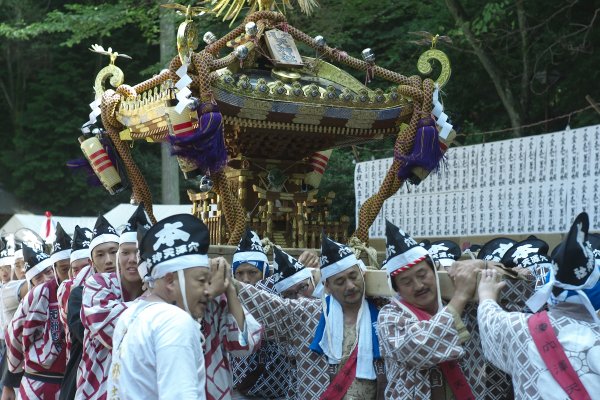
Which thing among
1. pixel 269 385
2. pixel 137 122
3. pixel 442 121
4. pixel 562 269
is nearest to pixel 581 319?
pixel 562 269

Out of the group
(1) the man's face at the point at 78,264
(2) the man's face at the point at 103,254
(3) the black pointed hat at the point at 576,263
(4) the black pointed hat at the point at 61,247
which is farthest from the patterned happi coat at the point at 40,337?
(3) the black pointed hat at the point at 576,263

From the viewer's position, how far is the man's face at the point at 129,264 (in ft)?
14.5

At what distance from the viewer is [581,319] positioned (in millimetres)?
3297

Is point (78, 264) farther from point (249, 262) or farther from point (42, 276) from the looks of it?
point (42, 276)

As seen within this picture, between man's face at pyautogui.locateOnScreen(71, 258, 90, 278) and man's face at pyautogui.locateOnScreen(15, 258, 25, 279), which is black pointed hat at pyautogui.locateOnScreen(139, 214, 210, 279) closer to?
man's face at pyautogui.locateOnScreen(71, 258, 90, 278)

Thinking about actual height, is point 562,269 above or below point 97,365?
above

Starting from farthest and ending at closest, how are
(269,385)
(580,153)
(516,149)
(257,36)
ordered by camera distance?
(516,149) < (580,153) < (257,36) < (269,385)

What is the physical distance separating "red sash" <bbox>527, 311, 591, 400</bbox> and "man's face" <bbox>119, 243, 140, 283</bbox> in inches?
76.6

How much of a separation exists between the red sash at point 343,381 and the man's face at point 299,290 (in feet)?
3.04

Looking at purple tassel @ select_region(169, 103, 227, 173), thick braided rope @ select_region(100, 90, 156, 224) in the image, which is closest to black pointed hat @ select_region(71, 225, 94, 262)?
purple tassel @ select_region(169, 103, 227, 173)

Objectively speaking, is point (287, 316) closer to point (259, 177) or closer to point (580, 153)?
point (259, 177)

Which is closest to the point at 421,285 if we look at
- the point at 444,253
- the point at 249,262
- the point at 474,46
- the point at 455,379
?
the point at 455,379

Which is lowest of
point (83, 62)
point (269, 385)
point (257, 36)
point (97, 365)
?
point (269, 385)

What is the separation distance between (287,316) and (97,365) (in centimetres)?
96
